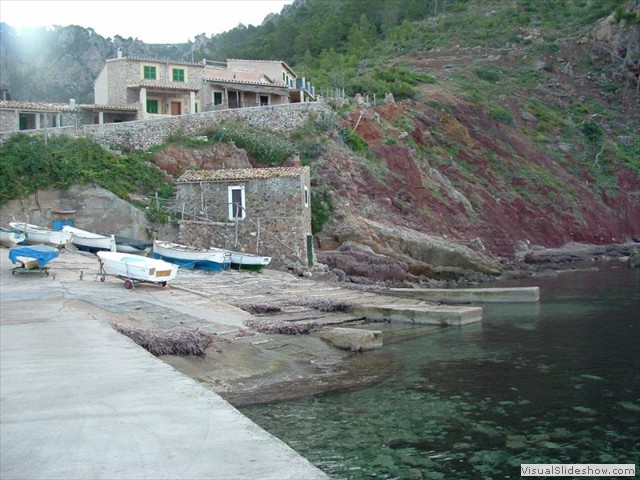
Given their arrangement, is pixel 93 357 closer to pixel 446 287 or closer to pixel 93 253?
pixel 93 253

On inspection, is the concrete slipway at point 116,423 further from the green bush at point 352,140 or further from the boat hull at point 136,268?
the green bush at point 352,140

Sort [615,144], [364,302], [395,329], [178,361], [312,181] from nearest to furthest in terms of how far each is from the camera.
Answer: [178,361] → [395,329] → [364,302] → [312,181] → [615,144]

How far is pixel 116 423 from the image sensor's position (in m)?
8.12

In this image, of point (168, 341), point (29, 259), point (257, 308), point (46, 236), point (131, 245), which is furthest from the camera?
point (131, 245)

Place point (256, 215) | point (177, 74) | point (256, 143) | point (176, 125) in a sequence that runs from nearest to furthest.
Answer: point (256, 215), point (256, 143), point (176, 125), point (177, 74)

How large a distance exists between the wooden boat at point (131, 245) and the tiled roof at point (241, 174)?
17.3 ft

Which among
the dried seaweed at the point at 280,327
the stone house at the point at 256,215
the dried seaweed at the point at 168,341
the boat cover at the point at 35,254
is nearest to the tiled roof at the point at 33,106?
the stone house at the point at 256,215

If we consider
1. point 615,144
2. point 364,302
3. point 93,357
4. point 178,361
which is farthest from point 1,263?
point 615,144

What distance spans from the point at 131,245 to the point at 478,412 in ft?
75.1

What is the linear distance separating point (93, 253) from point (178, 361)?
19.7 meters

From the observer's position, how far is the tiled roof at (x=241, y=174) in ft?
121

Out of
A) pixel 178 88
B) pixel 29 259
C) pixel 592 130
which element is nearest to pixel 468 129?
pixel 592 130

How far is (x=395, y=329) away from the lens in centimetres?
2448

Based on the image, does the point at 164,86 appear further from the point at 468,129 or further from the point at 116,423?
the point at 116,423
